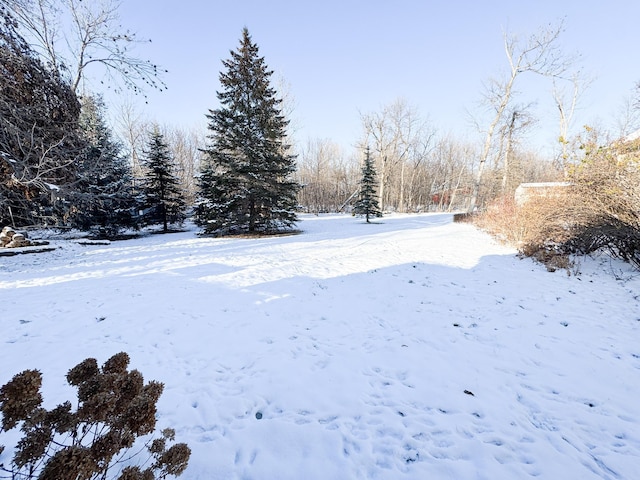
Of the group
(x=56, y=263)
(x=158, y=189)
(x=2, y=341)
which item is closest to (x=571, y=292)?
(x=2, y=341)

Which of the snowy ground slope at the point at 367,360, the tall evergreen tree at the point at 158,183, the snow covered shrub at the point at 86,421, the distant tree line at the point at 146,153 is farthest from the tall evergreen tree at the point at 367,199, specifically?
the snow covered shrub at the point at 86,421

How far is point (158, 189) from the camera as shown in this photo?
15547 millimetres

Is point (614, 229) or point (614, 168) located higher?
point (614, 168)

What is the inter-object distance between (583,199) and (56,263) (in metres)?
14.2

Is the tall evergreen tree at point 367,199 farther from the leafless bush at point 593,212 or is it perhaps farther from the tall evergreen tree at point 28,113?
the tall evergreen tree at point 28,113

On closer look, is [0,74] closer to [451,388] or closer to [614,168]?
[451,388]

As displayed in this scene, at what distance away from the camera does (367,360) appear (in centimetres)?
317

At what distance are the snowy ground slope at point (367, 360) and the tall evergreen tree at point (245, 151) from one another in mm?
7512

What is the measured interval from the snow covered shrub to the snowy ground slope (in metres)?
0.98

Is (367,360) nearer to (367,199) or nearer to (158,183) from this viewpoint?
(158,183)

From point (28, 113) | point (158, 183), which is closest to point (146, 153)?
point (158, 183)

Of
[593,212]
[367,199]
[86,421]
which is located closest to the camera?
[86,421]

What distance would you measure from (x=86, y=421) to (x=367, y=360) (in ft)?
8.60

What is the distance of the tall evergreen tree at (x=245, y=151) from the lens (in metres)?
13.2
